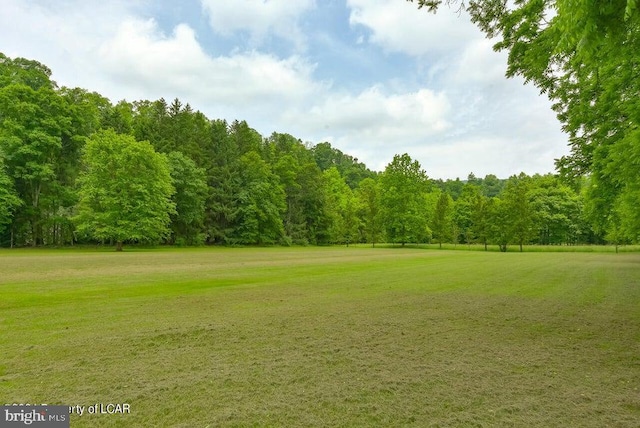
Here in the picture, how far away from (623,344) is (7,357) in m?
10.4

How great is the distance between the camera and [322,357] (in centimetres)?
571

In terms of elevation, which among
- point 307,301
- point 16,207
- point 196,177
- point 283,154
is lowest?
point 307,301

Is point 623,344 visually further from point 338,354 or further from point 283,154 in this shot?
point 283,154

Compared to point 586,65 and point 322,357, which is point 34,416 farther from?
point 586,65

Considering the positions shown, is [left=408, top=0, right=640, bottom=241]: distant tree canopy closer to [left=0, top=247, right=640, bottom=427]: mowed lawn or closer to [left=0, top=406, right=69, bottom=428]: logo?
[left=0, top=247, right=640, bottom=427]: mowed lawn

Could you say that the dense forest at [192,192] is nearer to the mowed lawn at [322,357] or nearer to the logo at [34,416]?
the mowed lawn at [322,357]

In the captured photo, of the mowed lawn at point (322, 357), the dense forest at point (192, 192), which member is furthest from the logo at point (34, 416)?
the dense forest at point (192, 192)

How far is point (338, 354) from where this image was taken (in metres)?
5.86

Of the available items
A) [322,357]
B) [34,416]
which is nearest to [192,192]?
[322,357]

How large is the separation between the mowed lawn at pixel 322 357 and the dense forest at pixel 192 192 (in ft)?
32.2

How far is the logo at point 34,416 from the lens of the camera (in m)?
3.61

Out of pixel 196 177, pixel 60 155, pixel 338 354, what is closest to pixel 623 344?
pixel 338 354

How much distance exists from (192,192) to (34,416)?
152 feet

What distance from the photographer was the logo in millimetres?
3609
